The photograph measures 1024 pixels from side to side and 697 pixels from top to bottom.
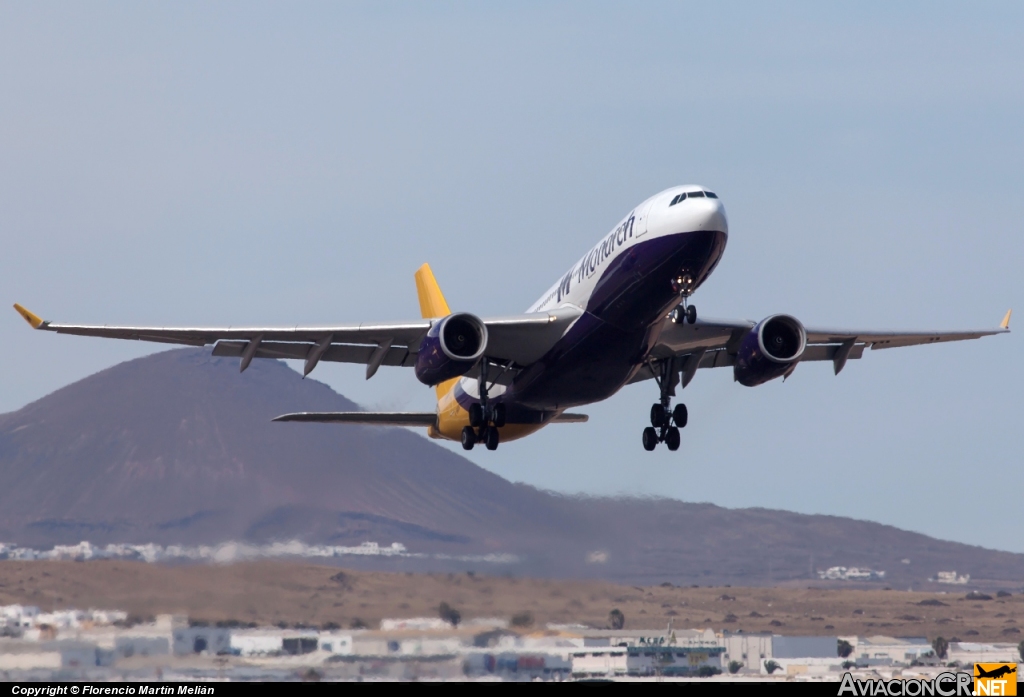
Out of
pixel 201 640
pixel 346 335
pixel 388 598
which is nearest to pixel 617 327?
pixel 346 335

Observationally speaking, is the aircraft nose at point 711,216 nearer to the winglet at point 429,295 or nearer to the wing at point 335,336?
the wing at point 335,336

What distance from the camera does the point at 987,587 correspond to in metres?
44.7

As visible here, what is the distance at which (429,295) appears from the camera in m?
40.7

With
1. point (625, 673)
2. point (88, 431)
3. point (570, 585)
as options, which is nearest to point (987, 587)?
point (570, 585)

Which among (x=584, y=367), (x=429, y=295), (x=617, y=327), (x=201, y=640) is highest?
(x=429, y=295)

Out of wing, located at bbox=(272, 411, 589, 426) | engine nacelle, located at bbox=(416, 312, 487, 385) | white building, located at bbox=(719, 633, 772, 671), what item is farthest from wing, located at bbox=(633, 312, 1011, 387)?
white building, located at bbox=(719, 633, 772, 671)

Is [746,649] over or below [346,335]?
below

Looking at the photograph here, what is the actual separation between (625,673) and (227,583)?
9.57m

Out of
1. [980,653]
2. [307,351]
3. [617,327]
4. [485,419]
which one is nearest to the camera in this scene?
[617,327]

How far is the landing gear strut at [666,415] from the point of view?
34.1m

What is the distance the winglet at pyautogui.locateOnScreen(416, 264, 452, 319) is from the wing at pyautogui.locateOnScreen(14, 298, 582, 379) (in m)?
6.86

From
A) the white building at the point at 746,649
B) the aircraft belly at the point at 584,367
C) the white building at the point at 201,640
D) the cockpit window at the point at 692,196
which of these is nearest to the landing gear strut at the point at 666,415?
the aircraft belly at the point at 584,367

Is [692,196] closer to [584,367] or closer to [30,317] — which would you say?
[584,367]

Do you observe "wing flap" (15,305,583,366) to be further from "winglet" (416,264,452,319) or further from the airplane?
"winglet" (416,264,452,319)
